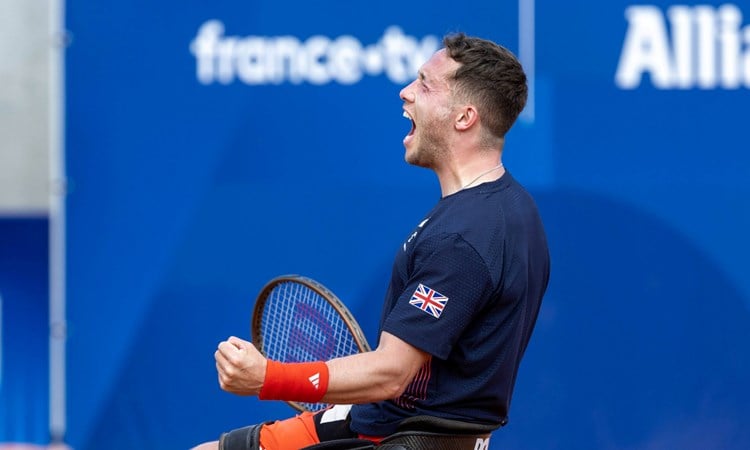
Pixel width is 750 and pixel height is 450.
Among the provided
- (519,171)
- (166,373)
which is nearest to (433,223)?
(519,171)

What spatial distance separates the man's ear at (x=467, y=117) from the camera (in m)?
2.89

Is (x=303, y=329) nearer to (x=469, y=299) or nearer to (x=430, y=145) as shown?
(x=430, y=145)

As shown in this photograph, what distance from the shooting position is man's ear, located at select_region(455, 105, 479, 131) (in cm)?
289

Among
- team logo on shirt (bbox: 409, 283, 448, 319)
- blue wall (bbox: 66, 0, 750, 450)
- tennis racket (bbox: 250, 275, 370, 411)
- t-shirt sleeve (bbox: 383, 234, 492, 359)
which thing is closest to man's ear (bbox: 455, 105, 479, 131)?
t-shirt sleeve (bbox: 383, 234, 492, 359)

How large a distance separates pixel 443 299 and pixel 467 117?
0.50 metres

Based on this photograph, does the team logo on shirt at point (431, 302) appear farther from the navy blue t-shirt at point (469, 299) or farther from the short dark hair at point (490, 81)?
the short dark hair at point (490, 81)

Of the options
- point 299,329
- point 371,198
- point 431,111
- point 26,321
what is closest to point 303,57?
point 371,198

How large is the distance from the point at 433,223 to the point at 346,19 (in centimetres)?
191

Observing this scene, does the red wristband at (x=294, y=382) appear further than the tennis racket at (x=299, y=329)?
No

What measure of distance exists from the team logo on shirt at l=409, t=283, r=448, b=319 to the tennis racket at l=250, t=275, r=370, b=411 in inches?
21.8

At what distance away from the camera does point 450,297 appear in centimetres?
264

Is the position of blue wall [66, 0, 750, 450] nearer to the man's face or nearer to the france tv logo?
the france tv logo

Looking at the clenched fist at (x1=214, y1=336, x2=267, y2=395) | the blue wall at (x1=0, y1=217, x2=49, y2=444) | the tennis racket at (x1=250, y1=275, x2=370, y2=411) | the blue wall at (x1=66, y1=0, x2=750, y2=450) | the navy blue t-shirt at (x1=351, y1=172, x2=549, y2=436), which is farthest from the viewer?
the blue wall at (x1=0, y1=217, x2=49, y2=444)

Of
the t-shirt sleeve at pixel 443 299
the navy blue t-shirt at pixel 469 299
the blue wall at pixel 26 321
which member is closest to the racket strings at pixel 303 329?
the navy blue t-shirt at pixel 469 299
